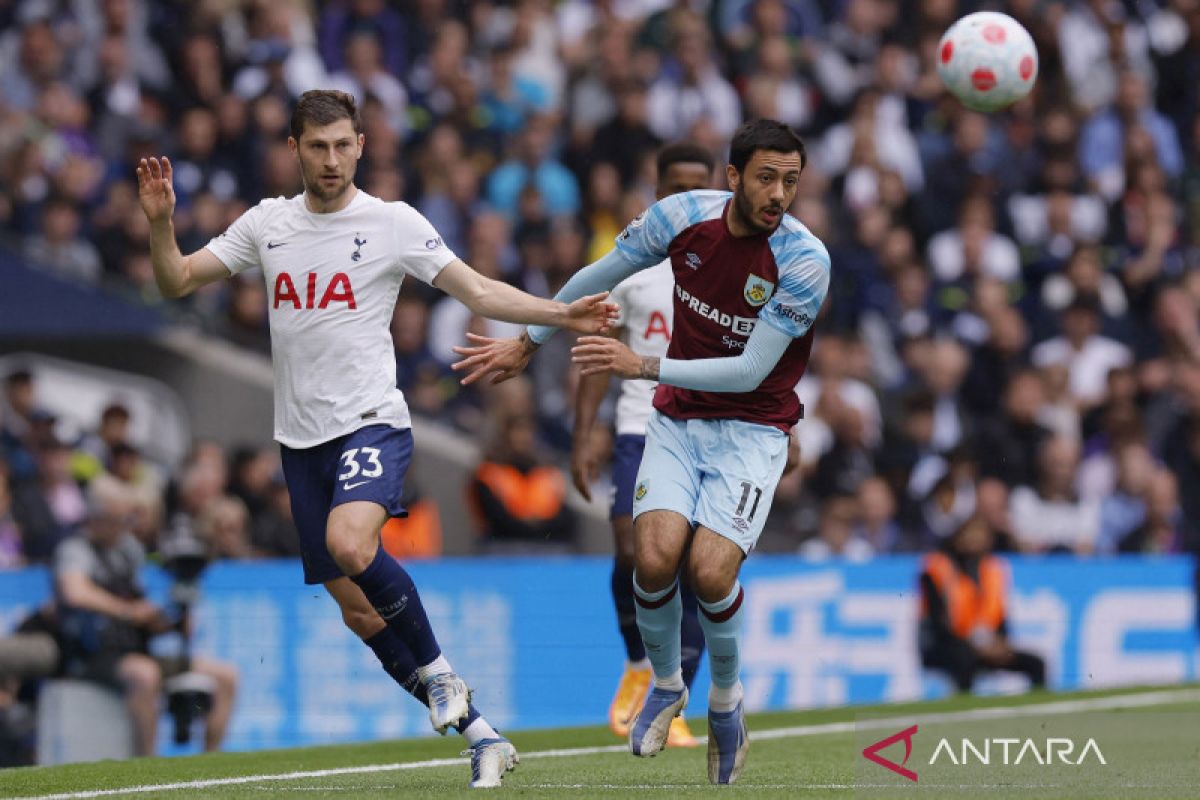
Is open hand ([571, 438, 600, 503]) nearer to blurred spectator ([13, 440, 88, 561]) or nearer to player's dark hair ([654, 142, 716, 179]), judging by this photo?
player's dark hair ([654, 142, 716, 179])

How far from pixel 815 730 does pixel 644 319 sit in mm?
2633

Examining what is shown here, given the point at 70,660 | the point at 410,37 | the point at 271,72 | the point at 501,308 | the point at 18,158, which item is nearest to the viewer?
the point at 501,308

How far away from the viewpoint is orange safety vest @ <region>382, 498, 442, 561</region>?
1600 centimetres

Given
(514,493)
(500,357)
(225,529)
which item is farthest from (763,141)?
(225,529)

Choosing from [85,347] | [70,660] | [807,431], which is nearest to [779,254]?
[70,660]

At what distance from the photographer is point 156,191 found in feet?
30.7

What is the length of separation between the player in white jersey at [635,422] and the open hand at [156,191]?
2.78 m

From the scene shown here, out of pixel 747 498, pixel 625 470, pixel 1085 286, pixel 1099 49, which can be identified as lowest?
pixel 747 498

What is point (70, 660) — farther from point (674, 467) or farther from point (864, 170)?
point (864, 170)

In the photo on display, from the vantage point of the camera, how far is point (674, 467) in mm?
9422

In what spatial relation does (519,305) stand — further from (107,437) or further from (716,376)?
(107,437)

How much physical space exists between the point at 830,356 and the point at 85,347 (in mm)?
5777

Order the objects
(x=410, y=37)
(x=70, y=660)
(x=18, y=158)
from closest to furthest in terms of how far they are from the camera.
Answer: (x=70, y=660), (x=18, y=158), (x=410, y=37)

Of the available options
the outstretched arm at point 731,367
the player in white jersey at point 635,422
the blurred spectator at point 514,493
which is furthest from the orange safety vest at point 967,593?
the outstretched arm at point 731,367
